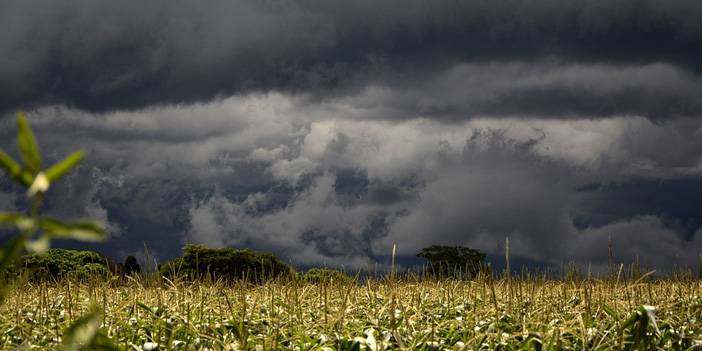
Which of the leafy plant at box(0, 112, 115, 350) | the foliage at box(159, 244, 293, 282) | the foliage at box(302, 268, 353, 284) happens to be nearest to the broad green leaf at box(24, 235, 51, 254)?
the leafy plant at box(0, 112, 115, 350)

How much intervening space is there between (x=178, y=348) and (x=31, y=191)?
16.4ft

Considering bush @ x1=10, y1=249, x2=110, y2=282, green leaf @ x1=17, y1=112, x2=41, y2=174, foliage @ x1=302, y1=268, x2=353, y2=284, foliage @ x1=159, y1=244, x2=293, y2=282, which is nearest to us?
green leaf @ x1=17, y1=112, x2=41, y2=174

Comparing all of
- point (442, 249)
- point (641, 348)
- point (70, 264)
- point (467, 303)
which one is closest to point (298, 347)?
point (641, 348)

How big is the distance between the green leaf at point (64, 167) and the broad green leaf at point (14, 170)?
3cm

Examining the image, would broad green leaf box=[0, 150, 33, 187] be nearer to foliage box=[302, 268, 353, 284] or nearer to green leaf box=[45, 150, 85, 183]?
green leaf box=[45, 150, 85, 183]

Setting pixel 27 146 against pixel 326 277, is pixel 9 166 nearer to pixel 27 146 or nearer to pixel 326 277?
pixel 27 146

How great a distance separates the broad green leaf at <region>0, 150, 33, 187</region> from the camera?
0.94 meters

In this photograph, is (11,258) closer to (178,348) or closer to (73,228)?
(73,228)

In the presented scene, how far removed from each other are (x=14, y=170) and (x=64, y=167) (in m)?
0.07

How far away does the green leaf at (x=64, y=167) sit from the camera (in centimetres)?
96

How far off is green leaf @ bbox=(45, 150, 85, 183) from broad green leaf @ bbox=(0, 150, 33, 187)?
29 millimetres

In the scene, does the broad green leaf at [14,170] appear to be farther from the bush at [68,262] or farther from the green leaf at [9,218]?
the bush at [68,262]

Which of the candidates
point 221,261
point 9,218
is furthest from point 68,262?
point 9,218

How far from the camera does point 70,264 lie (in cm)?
1988
